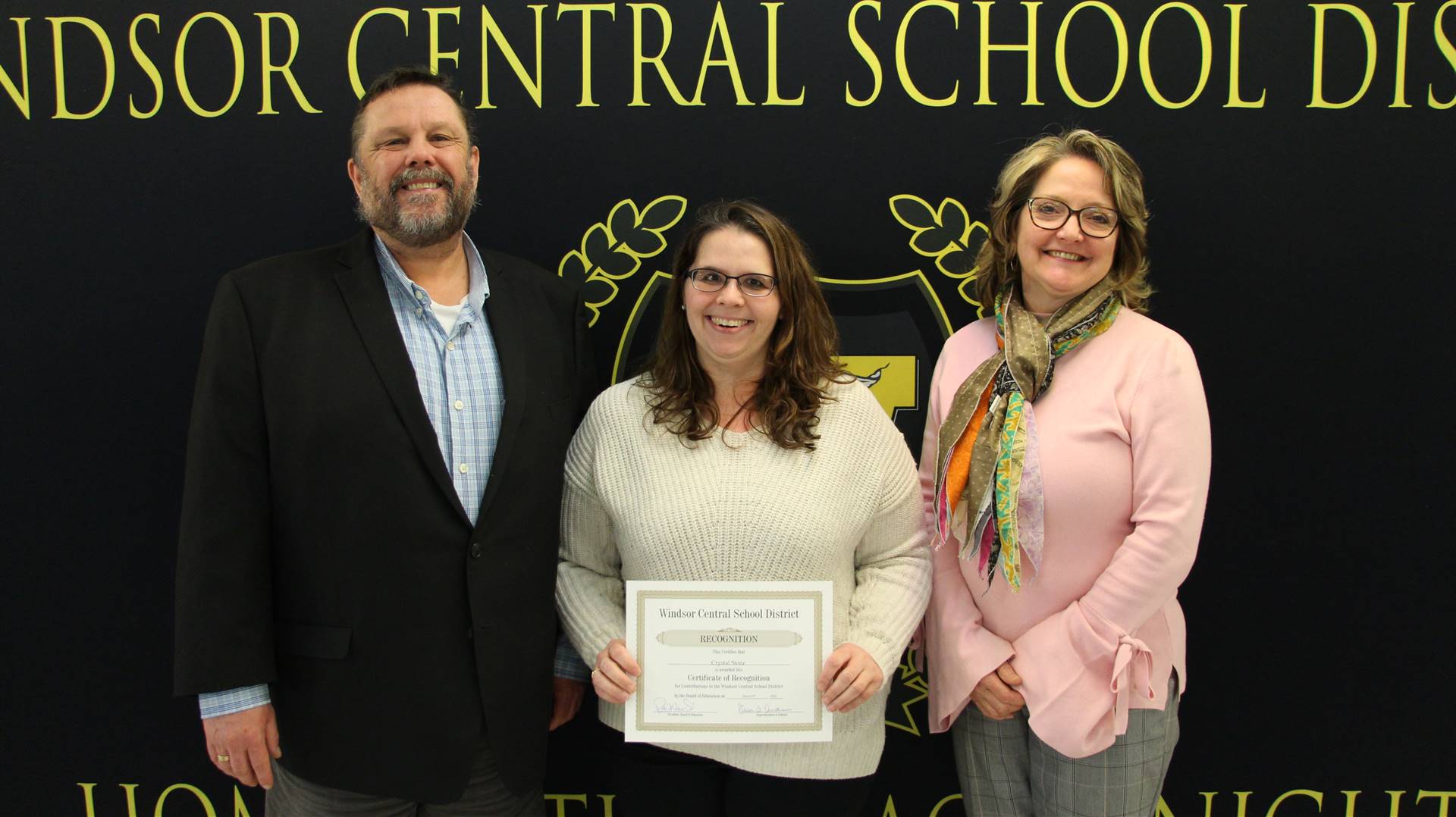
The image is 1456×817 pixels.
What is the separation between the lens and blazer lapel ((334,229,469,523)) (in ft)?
6.00

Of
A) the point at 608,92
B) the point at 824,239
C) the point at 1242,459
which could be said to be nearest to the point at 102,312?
the point at 608,92

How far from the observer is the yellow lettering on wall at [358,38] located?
2.49 m

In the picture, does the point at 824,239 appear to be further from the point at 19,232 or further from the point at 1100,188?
the point at 19,232

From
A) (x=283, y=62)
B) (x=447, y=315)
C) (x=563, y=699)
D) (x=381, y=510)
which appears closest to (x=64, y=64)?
(x=283, y=62)

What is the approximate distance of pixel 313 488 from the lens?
1825 millimetres

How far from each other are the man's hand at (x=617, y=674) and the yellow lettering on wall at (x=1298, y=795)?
191 cm

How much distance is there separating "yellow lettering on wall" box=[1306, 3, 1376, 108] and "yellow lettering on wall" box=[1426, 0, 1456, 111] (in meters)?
0.15

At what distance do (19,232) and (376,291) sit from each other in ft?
4.30

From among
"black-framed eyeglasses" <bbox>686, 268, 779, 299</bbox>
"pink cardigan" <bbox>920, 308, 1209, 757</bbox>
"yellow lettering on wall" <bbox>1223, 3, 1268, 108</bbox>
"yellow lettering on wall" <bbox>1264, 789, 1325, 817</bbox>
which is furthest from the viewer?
"yellow lettering on wall" <bbox>1264, 789, 1325, 817</bbox>

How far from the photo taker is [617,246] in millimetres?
2578

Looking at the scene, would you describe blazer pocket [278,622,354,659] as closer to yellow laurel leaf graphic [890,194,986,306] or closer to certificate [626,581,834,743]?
certificate [626,581,834,743]

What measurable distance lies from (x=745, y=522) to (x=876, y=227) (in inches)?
41.4

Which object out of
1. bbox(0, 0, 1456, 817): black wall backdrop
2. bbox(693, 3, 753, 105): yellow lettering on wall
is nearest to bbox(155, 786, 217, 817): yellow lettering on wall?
bbox(0, 0, 1456, 817): black wall backdrop

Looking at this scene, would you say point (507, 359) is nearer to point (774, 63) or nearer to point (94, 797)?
point (774, 63)
